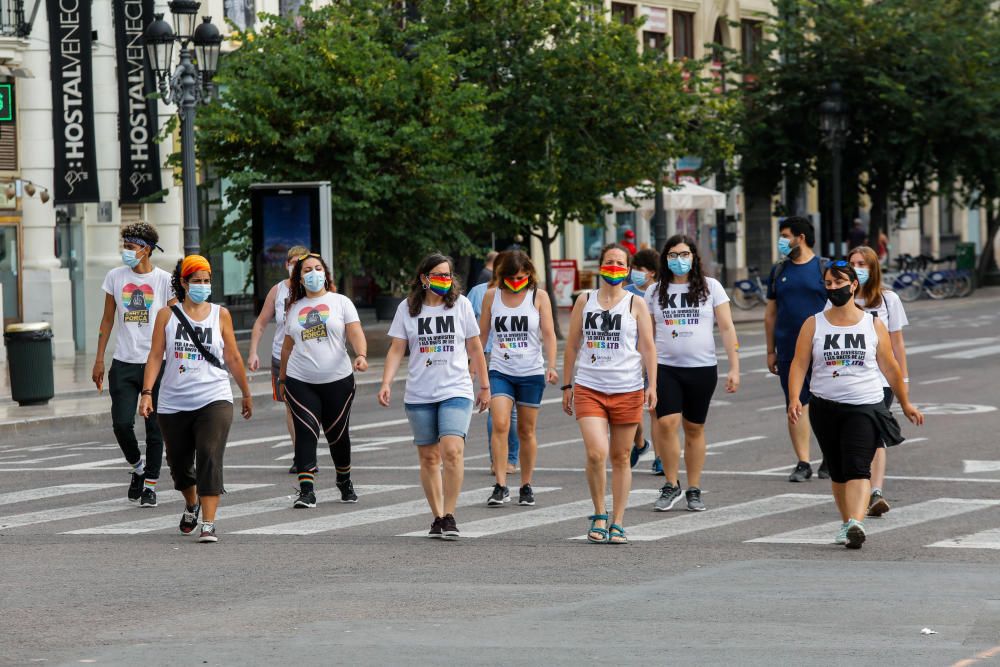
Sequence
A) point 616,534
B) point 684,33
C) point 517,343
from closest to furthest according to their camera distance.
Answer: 1. point 616,534
2. point 517,343
3. point 684,33

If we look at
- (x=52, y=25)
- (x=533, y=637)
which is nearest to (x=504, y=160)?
(x=52, y=25)

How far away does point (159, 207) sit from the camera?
109 ft

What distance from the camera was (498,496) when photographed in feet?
43.0

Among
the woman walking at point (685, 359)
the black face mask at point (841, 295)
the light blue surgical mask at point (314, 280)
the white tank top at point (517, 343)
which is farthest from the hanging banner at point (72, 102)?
the black face mask at point (841, 295)

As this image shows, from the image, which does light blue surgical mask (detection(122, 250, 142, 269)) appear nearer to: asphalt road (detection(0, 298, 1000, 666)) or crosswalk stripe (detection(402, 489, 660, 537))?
asphalt road (detection(0, 298, 1000, 666))

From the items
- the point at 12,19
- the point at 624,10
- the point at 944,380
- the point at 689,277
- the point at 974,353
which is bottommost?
the point at 944,380

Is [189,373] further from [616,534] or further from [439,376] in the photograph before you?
[616,534]

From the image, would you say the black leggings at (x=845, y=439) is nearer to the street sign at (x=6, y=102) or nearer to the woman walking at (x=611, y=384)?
the woman walking at (x=611, y=384)

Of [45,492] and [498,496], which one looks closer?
[498,496]

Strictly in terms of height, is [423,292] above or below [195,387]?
above

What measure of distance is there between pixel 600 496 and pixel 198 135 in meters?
18.2

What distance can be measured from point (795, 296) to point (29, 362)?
1025 centimetres

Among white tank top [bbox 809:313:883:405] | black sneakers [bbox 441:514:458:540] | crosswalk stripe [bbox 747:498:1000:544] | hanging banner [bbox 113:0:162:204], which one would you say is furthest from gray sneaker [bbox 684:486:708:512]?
hanging banner [bbox 113:0:162:204]

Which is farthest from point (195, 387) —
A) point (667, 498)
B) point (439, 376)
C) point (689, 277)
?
point (689, 277)
